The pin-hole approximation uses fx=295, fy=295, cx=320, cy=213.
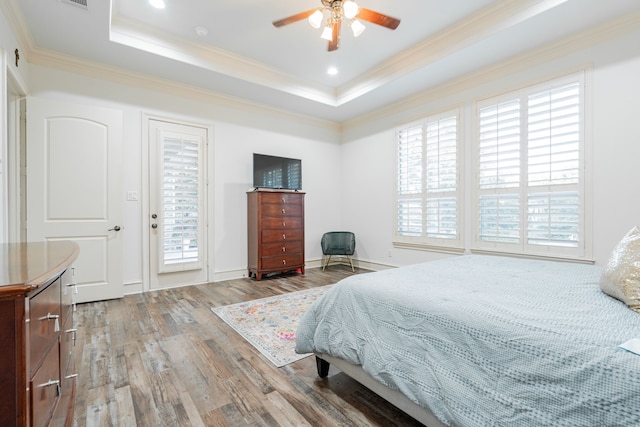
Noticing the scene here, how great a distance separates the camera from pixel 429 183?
431cm

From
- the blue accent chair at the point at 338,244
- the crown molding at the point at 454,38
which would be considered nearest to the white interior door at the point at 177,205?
the blue accent chair at the point at 338,244

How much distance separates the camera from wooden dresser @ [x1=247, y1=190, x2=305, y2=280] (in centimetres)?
443

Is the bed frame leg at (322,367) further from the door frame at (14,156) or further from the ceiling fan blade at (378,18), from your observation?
the door frame at (14,156)

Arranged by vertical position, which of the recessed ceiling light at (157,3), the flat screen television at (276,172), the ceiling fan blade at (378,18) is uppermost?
the recessed ceiling light at (157,3)

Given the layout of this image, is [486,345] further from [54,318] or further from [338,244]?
[338,244]

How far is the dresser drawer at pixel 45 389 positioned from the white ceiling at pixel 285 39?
2.90m

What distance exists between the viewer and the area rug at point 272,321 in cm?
225

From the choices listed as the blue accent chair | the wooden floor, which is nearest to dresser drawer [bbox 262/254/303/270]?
the blue accent chair

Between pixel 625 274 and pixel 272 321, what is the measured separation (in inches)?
97.5

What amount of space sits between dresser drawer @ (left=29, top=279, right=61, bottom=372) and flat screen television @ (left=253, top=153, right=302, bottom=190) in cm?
350

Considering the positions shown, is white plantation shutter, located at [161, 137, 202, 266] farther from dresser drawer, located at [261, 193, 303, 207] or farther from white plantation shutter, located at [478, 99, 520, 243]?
white plantation shutter, located at [478, 99, 520, 243]

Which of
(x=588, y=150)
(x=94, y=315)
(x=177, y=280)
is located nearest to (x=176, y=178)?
(x=177, y=280)

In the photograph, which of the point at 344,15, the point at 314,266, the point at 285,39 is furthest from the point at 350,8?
the point at 314,266

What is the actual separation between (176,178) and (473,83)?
163 inches
